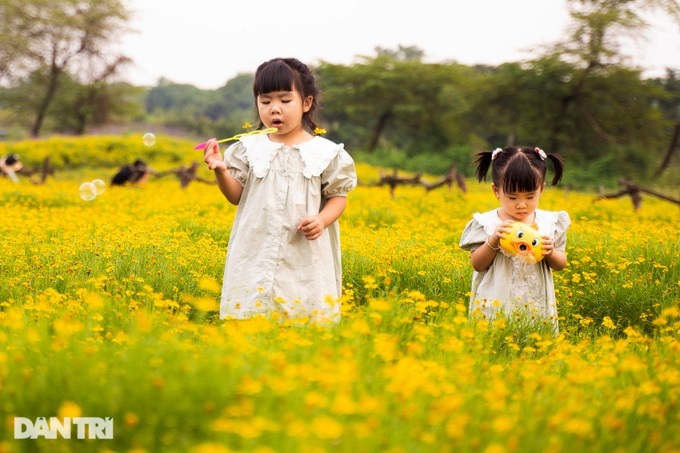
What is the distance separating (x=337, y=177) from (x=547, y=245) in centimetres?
121

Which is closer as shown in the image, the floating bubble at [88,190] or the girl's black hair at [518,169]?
the girl's black hair at [518,169]

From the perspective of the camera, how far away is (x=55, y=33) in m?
35.8

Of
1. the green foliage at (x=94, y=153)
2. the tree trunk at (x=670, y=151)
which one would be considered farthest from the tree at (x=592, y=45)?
the green foliage at (x=94, y=153)

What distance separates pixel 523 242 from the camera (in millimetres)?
3600

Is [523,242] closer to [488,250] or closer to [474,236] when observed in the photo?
[488,250]

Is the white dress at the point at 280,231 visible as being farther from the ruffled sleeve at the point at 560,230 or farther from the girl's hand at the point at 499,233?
the ruffled sleeve at the point at 560,230

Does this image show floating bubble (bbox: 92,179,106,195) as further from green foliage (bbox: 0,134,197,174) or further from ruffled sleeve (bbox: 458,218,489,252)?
green foliage (bbox: 0,134,197,174)

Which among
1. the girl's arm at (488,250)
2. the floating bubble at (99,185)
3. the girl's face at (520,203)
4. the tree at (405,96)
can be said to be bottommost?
the girl's arm at (488,250)

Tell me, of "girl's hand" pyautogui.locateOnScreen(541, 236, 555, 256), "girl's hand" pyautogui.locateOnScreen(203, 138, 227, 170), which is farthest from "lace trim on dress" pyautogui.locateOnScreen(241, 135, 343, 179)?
"girl's hand" pyautogui.locateOnScreen(541, 236, 555, 256)

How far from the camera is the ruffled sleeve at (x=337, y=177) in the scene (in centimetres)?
374

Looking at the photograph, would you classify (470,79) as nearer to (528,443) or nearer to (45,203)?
(45,203)

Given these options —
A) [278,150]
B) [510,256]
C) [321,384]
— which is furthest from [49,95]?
[321,384]

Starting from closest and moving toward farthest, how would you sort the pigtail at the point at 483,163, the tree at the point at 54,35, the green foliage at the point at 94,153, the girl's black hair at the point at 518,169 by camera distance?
the girl's black hair at the point at 518,169 → the pigtail at the point at 483,163 → the green foliage at the point at 94,153 → the tree at the point at 54,35

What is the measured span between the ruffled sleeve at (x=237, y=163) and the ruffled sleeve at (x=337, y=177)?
0.44 metres
